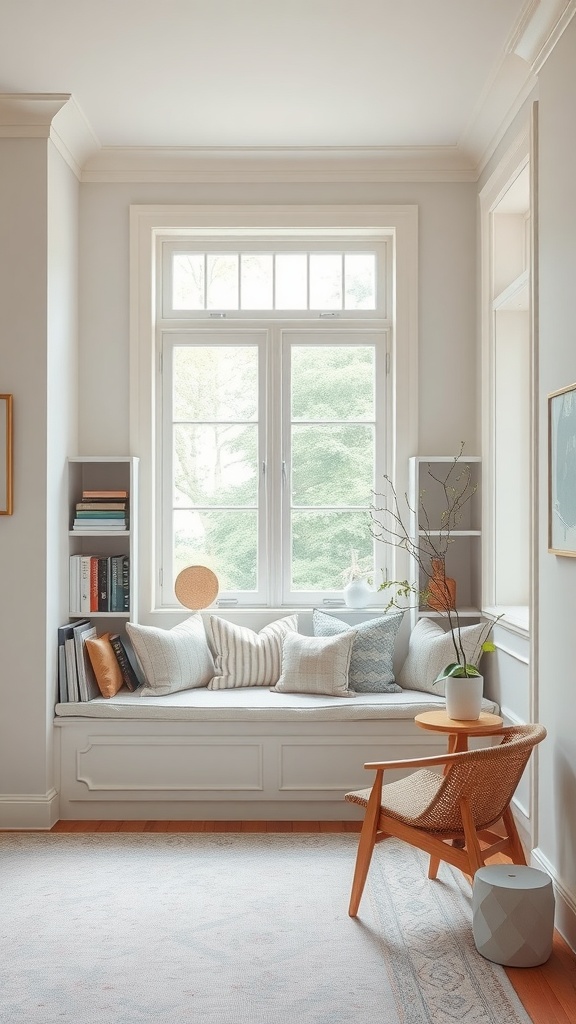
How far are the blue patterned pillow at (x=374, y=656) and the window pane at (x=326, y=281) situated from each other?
5.68ft

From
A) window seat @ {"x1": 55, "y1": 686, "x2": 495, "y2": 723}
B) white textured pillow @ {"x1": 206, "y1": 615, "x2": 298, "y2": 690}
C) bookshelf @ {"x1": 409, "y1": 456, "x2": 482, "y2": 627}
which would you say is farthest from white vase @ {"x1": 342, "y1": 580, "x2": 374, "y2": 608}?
window seat @ {"x1": 55, "y1": 686, "x2": 495, "y2": 723}

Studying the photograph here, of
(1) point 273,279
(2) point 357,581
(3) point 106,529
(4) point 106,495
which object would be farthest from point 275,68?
(2) point 357,581

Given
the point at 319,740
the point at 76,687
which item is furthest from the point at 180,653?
the point at 319,740

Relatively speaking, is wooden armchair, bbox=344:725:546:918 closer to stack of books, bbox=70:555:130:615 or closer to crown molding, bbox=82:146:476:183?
stack of books, bbox=70:555:130:615

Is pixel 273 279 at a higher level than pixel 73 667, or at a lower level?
higher

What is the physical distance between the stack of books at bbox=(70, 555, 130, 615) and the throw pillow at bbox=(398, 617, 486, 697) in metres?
1.44

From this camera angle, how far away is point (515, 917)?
2.76 m

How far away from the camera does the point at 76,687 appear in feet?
14.0

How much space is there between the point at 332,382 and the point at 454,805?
8.43ft

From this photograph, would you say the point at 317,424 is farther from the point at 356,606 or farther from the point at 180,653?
the point at 180,653

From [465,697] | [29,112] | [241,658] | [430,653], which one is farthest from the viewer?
[241,658]

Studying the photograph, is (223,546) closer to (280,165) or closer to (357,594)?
(357,594)

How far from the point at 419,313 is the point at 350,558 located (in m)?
1.35

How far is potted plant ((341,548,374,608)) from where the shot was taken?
4.72 m
